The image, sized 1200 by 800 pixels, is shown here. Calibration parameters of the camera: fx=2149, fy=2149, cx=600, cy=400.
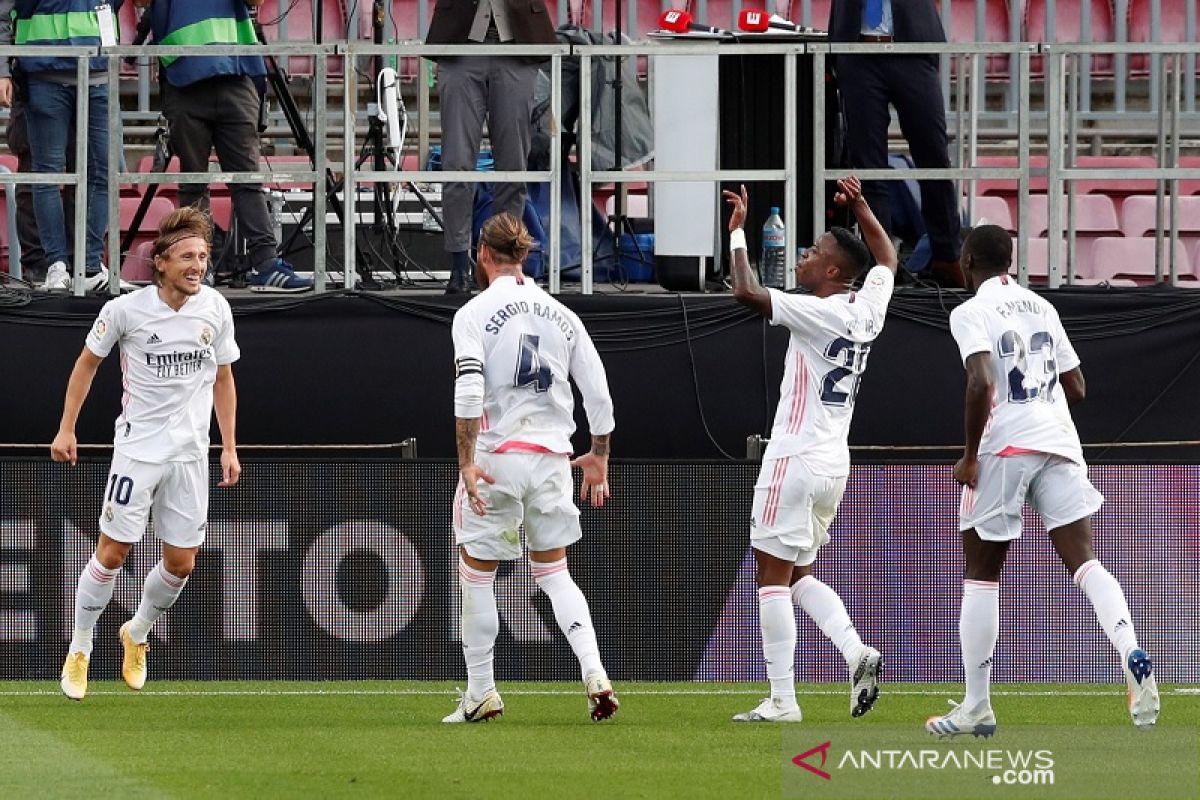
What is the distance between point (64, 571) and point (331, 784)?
4.05m

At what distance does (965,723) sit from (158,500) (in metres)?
3.58

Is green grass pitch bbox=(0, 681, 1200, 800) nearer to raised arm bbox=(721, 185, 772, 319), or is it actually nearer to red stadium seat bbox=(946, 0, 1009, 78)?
raised arm bbox=(721, 185, 772, 319)

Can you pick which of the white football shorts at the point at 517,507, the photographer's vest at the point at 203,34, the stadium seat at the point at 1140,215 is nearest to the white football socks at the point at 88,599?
the white football shorts at the point at 517,507

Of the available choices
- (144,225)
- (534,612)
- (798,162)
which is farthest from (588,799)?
(144,225)

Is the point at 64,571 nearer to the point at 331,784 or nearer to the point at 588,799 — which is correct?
the point at 331,784

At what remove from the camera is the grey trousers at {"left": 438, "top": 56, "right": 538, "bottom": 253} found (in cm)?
1126

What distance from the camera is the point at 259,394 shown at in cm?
1121

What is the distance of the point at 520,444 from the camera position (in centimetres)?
823

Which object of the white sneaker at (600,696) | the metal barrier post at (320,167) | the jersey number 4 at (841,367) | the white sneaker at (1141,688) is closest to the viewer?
the white sneaker at (1141,688)

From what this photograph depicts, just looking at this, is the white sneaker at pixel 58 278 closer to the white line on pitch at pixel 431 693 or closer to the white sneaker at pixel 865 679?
the white line on pitch at pixel 431 693

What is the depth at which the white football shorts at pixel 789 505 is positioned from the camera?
831 centimetres

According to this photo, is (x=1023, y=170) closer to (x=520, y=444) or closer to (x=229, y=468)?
(x=520, y=444)

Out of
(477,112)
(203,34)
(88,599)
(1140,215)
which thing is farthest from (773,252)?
(1140,215)

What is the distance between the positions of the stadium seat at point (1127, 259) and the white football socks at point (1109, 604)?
711 centimetres
